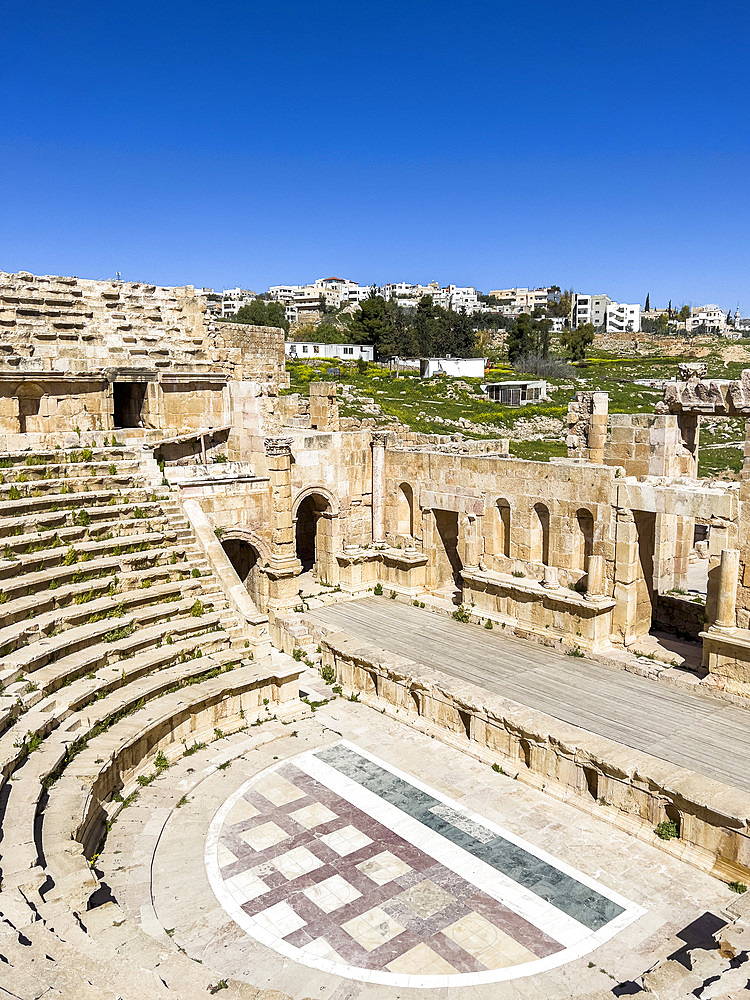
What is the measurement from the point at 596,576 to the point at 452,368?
48.5 meters

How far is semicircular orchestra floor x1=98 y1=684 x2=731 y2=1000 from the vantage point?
7723 millimetres

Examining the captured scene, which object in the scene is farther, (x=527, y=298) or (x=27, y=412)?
(x=527, y=298)

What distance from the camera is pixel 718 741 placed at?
12.0 meters

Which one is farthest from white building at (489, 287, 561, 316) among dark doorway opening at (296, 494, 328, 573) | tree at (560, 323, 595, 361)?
dark doorway opening at (296, 494, 328, 573)

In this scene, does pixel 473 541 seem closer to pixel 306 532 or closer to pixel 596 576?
pixel 596 576

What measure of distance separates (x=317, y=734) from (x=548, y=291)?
18571cm

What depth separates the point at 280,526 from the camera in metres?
19.0

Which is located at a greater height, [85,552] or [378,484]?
[378,484]

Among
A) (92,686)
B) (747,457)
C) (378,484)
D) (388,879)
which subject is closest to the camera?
(388,879)

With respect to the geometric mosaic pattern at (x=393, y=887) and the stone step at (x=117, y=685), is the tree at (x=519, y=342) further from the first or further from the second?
the geometric mosaic pattern at (x=393, y=887)

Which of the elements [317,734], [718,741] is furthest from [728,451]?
[317,734]

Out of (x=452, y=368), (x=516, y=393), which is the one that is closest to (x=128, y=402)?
(x=516, y=393)

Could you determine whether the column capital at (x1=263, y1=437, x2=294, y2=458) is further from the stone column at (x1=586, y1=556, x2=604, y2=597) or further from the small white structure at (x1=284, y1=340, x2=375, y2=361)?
the small white structure at (x1=284, y1=340, x2=375, y2=361)

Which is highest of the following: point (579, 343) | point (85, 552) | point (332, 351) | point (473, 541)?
point (579, 343)
